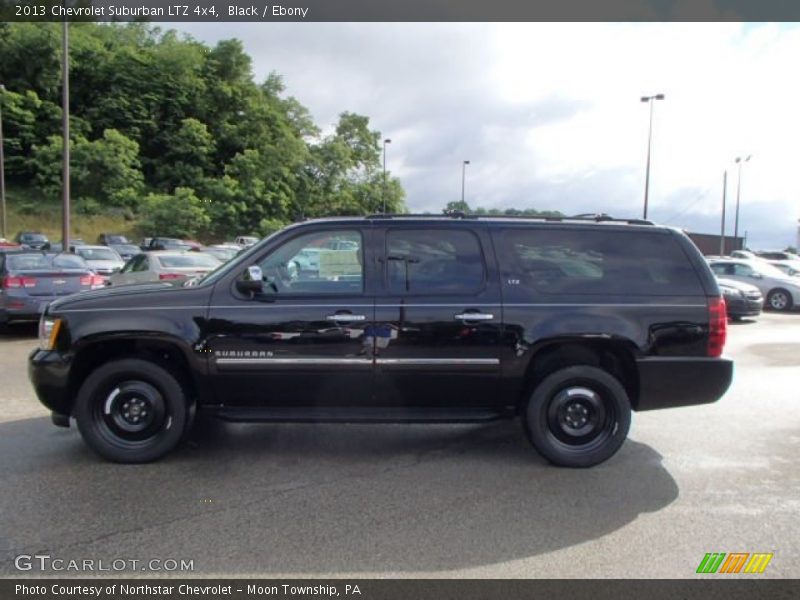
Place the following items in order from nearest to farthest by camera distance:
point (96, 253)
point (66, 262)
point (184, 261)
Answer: point (66, 262) → point (184, 261) → point (96, 253)

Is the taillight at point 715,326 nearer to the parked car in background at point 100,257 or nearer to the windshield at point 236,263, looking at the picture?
the windshield at point 236,263

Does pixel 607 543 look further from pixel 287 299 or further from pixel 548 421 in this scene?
pixel 287 299

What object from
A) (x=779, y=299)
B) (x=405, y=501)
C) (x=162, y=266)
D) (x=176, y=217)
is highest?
(x=176, y=217)

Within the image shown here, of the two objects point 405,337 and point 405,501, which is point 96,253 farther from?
point 405,501

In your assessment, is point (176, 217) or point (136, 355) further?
point (176, 217)

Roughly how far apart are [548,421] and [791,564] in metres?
1.90

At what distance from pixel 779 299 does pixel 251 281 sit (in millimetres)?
18475

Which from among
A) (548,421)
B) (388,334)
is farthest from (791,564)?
(388,334)

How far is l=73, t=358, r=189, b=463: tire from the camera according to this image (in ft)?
16.2

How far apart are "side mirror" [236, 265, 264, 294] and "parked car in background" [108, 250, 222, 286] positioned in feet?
24.7

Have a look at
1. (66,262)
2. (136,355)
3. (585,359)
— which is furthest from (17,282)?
(585,359)

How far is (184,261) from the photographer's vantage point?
1319 cm

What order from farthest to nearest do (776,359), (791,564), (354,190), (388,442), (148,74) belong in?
1. (148,74)
2. (354,190)
3. (776,359)
4. (388,442)
5. (791,564)

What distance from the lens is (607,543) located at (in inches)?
148
